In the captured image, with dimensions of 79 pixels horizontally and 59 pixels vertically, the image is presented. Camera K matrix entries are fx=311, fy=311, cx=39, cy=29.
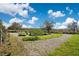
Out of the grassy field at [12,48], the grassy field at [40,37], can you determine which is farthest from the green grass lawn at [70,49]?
the grassy field at [12,48]

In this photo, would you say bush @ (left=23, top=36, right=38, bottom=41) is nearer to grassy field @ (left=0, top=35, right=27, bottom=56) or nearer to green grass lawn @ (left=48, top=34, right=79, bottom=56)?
grassy field @ (left=0, top=35, right=27, bottom=56)

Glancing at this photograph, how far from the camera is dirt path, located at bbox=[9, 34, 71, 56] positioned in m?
4.37

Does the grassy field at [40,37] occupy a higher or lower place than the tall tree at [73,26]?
lower

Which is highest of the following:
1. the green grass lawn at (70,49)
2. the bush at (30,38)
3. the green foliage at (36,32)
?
the green foliage at (36,32)

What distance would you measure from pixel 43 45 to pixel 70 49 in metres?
0.39

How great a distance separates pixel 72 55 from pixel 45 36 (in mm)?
472

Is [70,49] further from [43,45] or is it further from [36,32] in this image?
[36,32]

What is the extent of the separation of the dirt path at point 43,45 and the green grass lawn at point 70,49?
0.21 ft

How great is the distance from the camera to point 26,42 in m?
4.44

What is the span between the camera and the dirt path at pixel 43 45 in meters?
4.37

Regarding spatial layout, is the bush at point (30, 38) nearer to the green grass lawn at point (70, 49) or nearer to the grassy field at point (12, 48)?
the grassy field at point (12, 48)

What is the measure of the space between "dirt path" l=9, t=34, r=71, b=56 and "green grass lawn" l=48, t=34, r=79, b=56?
0.06 metres

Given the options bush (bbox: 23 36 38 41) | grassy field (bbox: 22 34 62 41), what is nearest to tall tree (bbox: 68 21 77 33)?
grassy field (bbox: 22 34 62 41)

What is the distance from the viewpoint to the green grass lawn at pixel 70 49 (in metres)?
4.34
